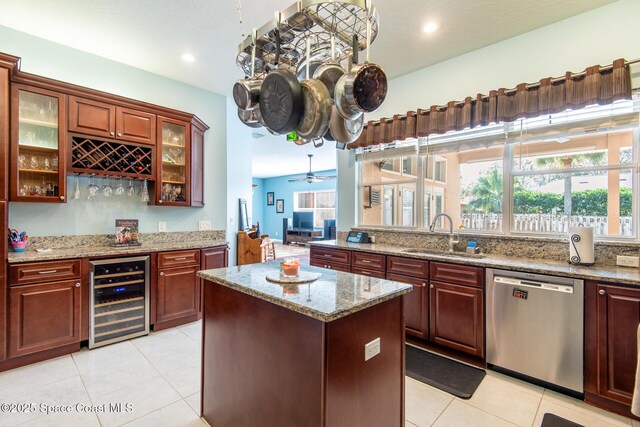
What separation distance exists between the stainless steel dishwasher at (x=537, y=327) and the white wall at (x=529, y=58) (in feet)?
6.20

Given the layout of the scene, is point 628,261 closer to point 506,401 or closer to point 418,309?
point 506,401

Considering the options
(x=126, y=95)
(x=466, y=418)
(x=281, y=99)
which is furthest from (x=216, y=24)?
(x=466, y=418)

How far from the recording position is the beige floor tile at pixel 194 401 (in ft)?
6.59

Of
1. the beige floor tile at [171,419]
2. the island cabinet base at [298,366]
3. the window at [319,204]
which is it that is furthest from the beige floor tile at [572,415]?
the window at [319,204]

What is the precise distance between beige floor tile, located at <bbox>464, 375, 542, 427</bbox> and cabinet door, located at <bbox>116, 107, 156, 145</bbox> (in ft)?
12.8

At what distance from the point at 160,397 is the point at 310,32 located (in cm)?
257

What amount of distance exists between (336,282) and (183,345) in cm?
212

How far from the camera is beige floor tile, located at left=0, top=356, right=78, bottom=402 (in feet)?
7.16

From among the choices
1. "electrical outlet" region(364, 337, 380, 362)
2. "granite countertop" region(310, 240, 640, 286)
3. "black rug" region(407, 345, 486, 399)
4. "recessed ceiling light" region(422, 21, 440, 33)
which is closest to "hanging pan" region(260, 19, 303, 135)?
"electrical outlet" region(364, 337, 380, 362)

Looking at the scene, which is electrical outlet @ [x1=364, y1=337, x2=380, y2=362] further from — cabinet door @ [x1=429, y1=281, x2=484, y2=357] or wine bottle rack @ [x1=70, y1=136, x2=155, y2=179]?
wine bottle rack @ [x1=70, y1=136, x2=155, y2=179]

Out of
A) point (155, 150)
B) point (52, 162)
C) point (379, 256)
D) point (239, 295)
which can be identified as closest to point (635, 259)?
point (379, 256)

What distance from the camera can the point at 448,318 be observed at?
8.85ft

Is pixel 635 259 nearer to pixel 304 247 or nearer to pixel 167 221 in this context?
pixel 167 221

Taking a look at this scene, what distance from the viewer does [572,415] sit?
1.94m
